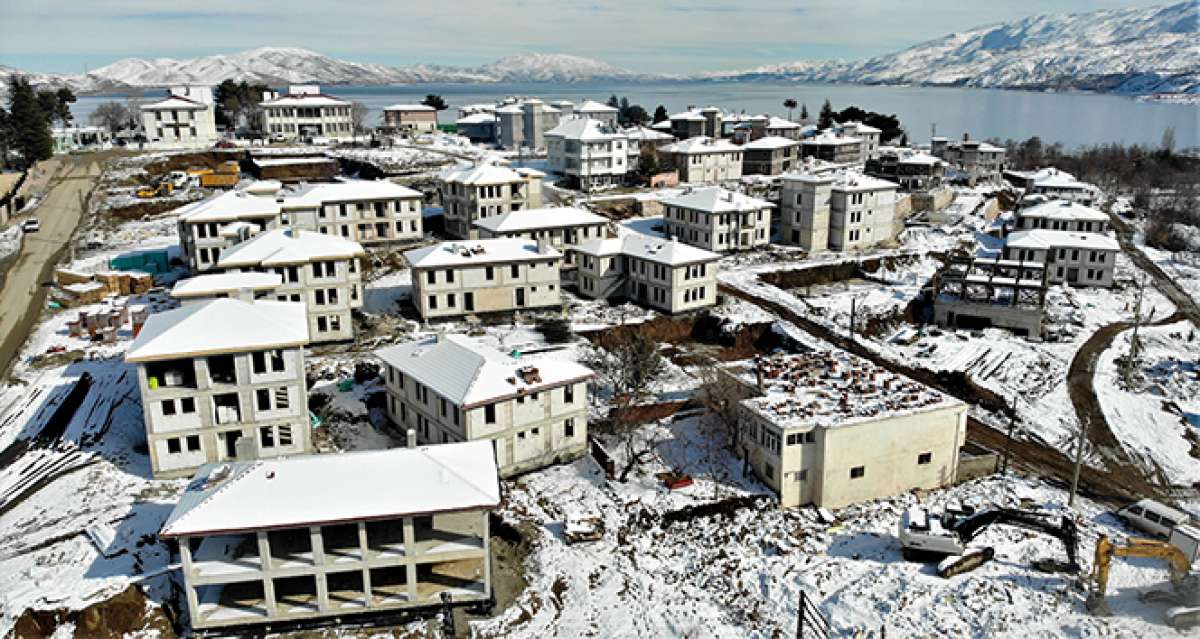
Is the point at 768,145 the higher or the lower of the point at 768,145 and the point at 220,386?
the higher

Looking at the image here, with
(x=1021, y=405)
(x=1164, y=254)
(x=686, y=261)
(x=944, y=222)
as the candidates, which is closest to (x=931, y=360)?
(x=1021, y=405)

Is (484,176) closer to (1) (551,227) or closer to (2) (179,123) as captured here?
(1) (551,227)

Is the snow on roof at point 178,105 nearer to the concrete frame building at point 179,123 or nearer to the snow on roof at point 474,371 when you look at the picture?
the concrete frame building at point 179,123

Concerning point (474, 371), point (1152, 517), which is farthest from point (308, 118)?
point (1152, 517)

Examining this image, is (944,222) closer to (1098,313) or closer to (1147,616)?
(1098,313)

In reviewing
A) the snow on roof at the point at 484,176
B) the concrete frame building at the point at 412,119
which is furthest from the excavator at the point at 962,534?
the concrete frame building at the point at 412,119

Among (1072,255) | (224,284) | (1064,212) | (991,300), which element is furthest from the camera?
(1064,212)
